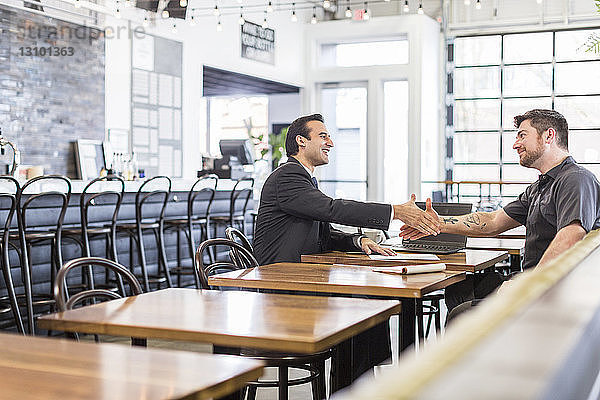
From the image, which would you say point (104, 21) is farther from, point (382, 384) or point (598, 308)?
point (382, 384)

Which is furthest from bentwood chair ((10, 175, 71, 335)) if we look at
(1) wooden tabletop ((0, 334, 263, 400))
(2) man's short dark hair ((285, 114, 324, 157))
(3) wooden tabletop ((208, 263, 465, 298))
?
(1) wooden tabletop ((0, 334, 263, 400))

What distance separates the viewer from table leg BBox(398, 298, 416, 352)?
9.56 feet

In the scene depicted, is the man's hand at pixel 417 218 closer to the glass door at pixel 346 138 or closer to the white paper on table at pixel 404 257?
the white paper on table at pixel 404 257

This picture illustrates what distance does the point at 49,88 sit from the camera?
279 inches

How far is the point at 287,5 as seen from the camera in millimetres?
10992

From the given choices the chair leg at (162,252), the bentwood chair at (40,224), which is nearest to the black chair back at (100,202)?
the bentwood chair at (40,224)

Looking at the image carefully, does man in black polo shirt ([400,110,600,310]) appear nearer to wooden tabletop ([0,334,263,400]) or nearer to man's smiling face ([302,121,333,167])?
man's smiling face ([302,121,333,167])

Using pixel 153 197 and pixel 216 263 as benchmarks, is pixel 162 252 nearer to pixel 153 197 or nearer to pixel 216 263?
pixel 153 197

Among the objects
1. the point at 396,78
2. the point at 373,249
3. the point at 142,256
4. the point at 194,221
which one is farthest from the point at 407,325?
the point at 396,78

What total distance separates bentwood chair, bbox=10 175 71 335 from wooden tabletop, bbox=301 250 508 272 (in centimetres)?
206

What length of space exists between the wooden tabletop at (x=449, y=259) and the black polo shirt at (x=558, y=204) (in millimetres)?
178

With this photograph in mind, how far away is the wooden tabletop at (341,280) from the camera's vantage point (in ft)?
8.62

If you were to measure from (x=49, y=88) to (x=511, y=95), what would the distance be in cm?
670

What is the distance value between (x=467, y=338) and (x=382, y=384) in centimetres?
24
